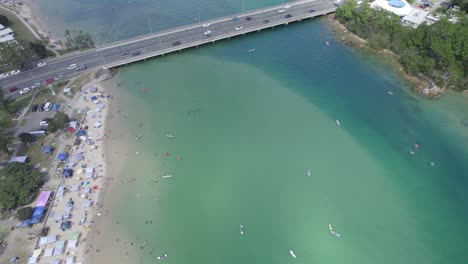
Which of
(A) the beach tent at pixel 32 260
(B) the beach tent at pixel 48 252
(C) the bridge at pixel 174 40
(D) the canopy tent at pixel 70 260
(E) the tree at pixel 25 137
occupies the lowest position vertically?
(D) the canopy tent at pixel 70 260

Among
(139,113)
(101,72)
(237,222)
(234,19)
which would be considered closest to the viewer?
(237,222)

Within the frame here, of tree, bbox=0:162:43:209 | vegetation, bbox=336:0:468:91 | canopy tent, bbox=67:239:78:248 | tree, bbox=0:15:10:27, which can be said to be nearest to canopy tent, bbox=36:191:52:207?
tree, bbox=0:162:43:209

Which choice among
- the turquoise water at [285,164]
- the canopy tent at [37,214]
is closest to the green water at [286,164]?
the turquoise water at [285,164]

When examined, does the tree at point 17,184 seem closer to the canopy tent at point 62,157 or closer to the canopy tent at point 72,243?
the canopy tent at point 62,157

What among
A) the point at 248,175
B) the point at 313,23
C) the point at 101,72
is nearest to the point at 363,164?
the point at 248,175

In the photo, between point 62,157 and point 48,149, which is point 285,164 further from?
point 48,149

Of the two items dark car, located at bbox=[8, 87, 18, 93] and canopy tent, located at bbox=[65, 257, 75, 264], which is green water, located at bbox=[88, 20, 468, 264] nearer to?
canopy tent, located at bbox=[65, 257, 75, 264]

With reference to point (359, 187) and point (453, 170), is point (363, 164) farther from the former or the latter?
point (453, 170)
